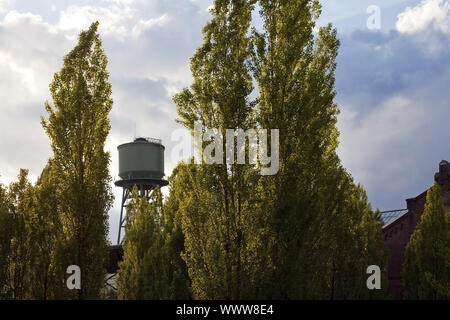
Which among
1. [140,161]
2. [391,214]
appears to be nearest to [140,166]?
[140,161]

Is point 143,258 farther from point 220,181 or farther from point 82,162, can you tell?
point 220,181

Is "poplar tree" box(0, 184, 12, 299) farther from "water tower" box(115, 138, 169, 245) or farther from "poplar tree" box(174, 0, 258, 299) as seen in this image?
"water tower" box(115, 138, 169, 245)

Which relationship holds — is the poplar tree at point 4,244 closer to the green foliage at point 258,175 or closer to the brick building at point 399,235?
the green foliage at point 258,175

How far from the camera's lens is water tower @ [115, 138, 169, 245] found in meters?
55.7

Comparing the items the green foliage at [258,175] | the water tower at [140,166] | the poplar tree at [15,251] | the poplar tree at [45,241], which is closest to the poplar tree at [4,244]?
the poplar tree at [15,251]

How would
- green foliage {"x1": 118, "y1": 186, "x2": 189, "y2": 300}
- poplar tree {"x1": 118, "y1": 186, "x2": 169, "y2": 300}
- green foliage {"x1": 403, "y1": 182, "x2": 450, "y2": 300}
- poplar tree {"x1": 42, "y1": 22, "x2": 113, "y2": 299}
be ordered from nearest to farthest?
poplar tree {"x1": 42, "y1": 22, "x2": 113, "y2": 299}, green foliage {"x1": 118, "y1": 186, "x2": 189, "y2": 300}, poplar tree {"x1": 118, "y1": 186, "x2": 169, "y2": 300}, green foliage {"x1": 403, "y1": 182, "x2": 450, "y2": 300}

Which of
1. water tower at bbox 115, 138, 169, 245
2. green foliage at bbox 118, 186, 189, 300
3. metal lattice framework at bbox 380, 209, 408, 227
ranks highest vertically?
water tower at bbox 115, 138, 169, 245

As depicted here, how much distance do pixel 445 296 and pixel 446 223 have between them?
12.5 feet

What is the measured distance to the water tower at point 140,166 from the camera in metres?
55.7

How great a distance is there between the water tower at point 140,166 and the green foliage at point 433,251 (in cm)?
3459

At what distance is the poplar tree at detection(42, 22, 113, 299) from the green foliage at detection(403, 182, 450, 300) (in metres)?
17.1

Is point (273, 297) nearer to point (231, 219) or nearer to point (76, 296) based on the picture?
point (231, 219)

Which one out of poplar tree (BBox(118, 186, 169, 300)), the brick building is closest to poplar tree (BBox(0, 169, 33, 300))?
poplar tree (BBox(118, 186, 169, 300))

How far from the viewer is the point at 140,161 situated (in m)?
56.0
